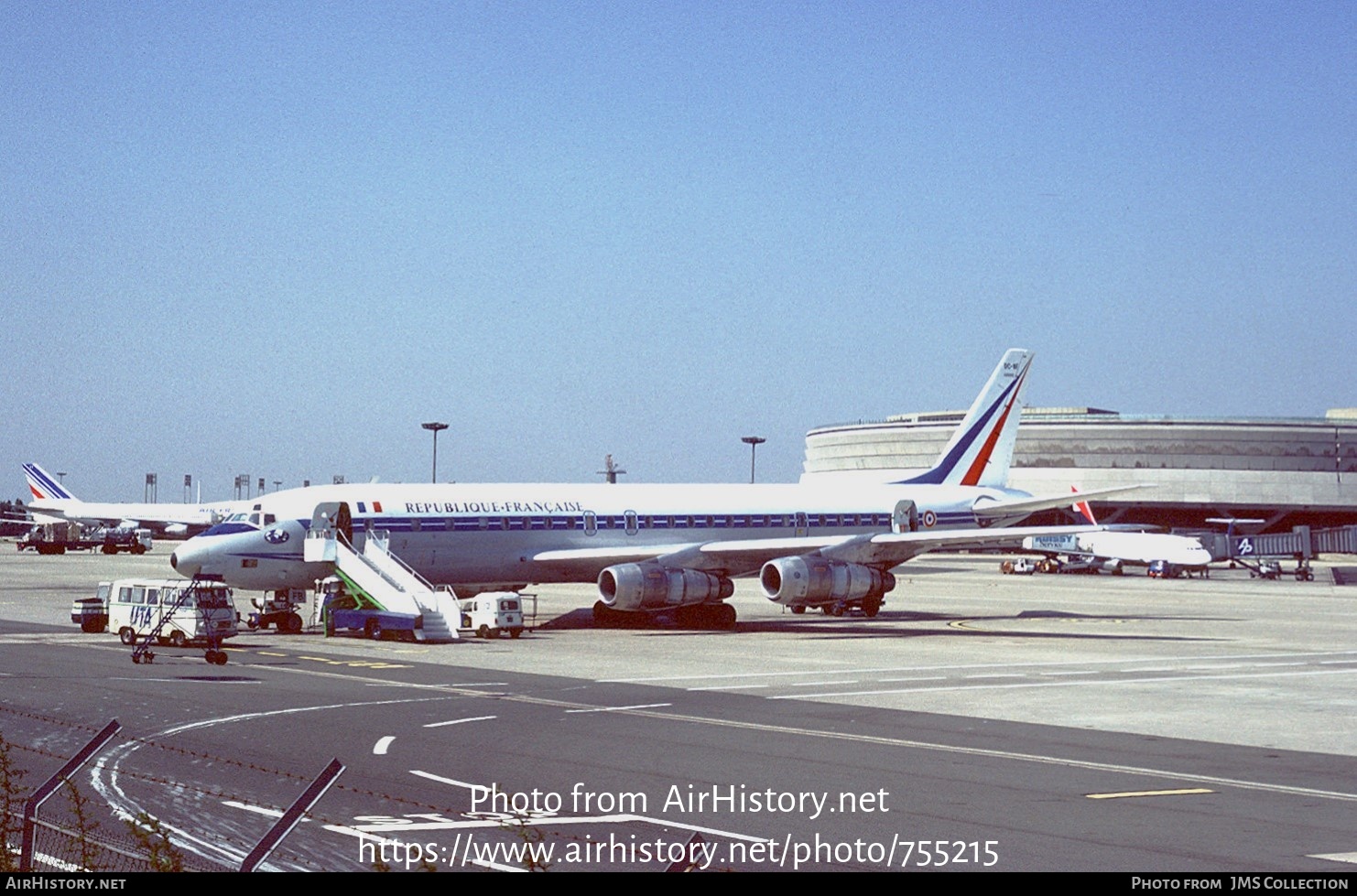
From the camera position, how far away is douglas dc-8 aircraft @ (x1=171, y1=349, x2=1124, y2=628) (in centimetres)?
4809

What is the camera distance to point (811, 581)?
4897cm

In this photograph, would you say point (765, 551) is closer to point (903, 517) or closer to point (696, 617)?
point (696, 617)

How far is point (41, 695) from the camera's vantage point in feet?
95.2

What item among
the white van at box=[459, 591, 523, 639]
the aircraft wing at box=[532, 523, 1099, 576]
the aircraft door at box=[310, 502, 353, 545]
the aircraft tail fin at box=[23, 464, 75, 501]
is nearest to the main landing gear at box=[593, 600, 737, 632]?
the aircraft wing at box=[532, 523, 1099, 576]

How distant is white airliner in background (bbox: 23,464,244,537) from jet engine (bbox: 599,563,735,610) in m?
11.4

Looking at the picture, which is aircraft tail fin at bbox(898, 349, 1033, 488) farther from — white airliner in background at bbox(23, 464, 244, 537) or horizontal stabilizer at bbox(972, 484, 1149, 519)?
white airliner in background at bbox(23, 464, 244, 537)

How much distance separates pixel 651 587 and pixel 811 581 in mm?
4995

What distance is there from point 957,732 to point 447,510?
27198 millimetres

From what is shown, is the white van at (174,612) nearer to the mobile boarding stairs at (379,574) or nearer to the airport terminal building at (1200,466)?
the mobile boarding stairs at (379,574)

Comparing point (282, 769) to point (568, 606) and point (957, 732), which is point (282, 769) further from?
point (568, 606)

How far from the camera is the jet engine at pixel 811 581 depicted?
4853 cm

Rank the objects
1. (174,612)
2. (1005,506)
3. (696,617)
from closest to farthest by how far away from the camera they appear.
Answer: (174,612)
(696,617)
(1005,506)

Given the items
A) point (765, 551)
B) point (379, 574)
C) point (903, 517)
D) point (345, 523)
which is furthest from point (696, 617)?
point (345, 523)
